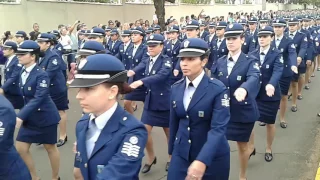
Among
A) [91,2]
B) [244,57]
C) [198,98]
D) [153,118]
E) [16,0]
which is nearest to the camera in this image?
[198,98]

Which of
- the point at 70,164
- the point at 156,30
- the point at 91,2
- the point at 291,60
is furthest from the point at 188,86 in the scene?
the point at 91,2

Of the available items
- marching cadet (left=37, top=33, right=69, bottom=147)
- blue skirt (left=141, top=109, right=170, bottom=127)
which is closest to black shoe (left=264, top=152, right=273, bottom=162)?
blue skirt (left=141, top=109, right=170, bottom=127)

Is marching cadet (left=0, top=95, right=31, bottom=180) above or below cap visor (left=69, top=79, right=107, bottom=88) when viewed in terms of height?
below

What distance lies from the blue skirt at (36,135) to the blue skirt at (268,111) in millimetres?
3145

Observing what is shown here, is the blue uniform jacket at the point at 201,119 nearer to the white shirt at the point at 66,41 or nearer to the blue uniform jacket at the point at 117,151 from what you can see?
the blue uniform jacket at the point at 117,151

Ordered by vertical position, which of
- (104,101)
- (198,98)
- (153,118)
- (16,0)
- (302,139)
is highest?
(16,0)

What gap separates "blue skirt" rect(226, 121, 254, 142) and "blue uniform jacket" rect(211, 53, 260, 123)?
0.22ft

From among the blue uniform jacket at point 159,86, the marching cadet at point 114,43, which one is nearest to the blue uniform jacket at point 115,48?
the marching cadet at point 114,43

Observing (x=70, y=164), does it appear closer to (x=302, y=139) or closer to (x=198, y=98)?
(x=198, y=98)

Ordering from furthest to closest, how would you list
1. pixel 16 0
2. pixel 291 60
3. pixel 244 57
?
pixel 16 0 < pixel 291 60 < pixel 244 57

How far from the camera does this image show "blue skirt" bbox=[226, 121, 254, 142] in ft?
17.4

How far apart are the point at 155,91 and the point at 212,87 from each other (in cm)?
264

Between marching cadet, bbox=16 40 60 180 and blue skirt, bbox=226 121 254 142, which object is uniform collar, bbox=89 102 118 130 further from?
blue skirt, bbox=226 121 254 142

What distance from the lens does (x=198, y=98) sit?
146 inches
